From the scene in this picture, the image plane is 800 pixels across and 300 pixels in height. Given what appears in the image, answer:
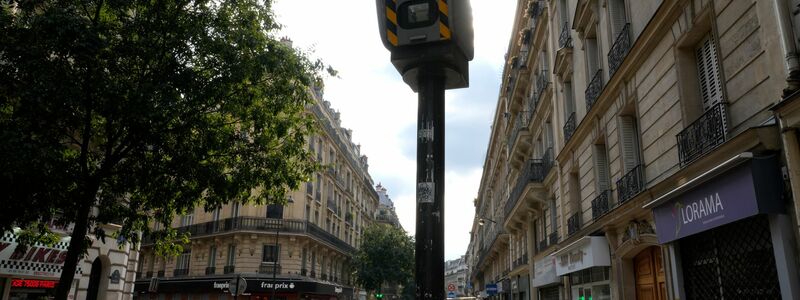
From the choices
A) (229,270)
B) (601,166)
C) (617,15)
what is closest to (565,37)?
(617,15)

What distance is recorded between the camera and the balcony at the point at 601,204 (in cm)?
1277

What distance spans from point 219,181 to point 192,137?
3.55 ft

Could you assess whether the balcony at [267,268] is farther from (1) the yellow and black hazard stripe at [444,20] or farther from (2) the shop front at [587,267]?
(1) the yellow and black hazard stripe at [444,20]

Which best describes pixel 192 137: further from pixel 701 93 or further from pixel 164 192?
pixel 701 93

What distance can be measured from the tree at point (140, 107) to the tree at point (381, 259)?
35.0 meters

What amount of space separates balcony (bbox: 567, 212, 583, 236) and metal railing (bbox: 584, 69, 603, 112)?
3068mm

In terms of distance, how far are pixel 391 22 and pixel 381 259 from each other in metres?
45.8

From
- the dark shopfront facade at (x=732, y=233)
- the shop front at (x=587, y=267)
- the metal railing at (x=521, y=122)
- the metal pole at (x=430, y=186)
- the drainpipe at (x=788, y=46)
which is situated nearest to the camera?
the metal pole at (x=430, y=186)

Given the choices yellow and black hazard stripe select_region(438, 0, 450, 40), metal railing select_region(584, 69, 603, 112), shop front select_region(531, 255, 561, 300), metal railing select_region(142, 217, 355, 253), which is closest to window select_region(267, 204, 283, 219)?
metal railing select_region(142, 217, 355, 253)

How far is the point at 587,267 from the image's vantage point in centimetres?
1352

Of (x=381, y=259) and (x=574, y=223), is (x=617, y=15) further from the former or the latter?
(x=381, y=259)

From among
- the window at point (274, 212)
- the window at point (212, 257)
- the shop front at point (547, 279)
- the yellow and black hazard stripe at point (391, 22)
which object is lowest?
the shop front at point (547, 279)

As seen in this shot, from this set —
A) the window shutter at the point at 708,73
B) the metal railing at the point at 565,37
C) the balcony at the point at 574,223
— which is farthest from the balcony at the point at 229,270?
the window shutter at the point at 708,73

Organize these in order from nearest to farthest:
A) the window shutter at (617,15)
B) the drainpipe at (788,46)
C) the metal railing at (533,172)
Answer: the drainpipe at (788,46) < the window shutter at (617,15) < the metal railing at (533,172)
